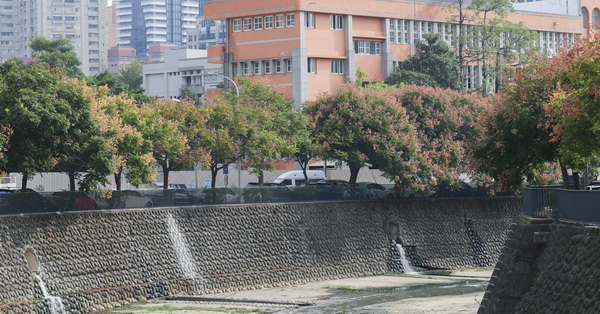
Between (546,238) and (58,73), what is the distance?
2288 cm

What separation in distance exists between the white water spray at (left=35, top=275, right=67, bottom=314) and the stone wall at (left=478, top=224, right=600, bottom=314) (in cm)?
1704

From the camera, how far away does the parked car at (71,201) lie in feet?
150

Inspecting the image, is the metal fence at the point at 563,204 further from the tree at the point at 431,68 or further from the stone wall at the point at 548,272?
the tree at the point at 431,68

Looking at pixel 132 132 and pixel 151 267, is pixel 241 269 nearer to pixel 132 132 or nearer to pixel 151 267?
pixel 151 267

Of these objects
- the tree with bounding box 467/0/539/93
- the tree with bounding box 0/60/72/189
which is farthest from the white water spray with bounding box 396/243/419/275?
the tree with bounding box 467/0/539/93

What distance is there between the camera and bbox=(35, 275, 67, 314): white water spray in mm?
42684

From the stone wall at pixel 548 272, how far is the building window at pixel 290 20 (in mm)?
51513

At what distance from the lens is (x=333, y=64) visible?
293ft

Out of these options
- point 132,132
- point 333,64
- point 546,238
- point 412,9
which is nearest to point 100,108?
point 132,132

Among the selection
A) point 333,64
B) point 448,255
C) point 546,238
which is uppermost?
point 333,64

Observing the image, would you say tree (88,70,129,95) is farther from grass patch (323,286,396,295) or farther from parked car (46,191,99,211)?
parked car (46,191,99,211)

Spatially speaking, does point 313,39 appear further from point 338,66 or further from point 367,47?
point 367,47

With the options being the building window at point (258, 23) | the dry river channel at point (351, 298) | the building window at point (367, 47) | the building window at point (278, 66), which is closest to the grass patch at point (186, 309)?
the dry river channel at point (351, 298)

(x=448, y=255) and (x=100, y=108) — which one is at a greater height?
(x=100, y=108)
